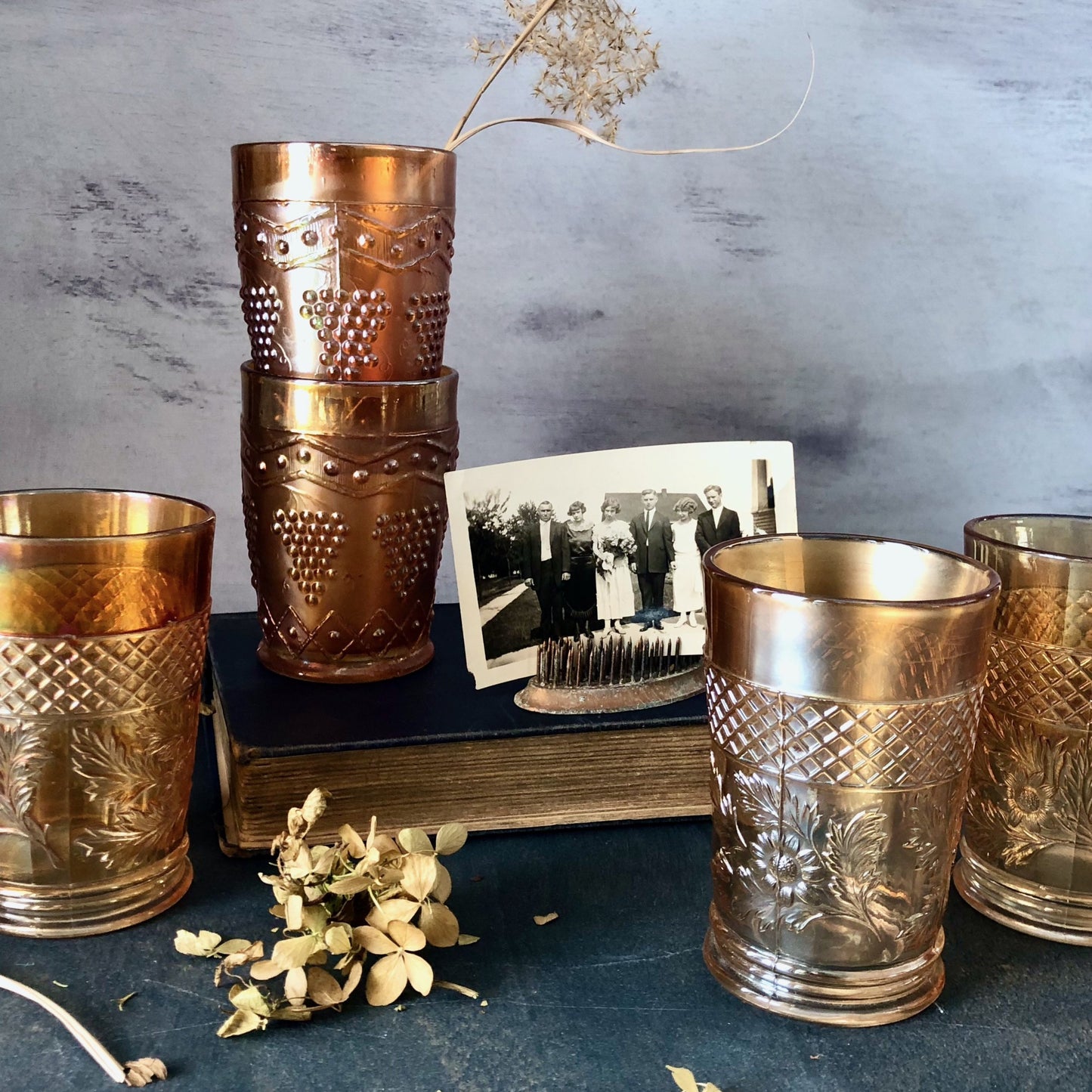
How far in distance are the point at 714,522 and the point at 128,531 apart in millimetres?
385

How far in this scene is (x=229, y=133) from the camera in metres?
1.03

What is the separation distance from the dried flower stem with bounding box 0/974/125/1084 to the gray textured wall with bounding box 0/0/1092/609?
56 cm

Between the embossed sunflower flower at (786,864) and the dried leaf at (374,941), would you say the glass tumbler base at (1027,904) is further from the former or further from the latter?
the dried leaf at (374,941)

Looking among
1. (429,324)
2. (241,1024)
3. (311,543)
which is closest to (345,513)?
(311,543)

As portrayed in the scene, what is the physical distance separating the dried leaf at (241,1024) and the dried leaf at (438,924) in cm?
9

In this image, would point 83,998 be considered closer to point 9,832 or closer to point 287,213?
point 9,832

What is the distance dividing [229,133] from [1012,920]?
822mm

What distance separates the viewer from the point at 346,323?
0.79 meters

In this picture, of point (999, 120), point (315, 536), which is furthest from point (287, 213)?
point (999, 120)

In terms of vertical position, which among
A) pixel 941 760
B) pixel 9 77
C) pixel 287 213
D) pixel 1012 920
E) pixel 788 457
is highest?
pixel 9 77

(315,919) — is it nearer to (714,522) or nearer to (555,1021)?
(555,1021)

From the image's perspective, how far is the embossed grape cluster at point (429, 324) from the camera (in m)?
0.81

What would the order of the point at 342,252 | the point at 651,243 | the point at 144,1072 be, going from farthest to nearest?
the point at 651,243 → the point at 342,252 → the point at 144,1072

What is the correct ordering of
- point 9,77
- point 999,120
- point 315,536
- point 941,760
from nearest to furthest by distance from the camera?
point 941,760
point 315,536
point 9,77
point 999,120
